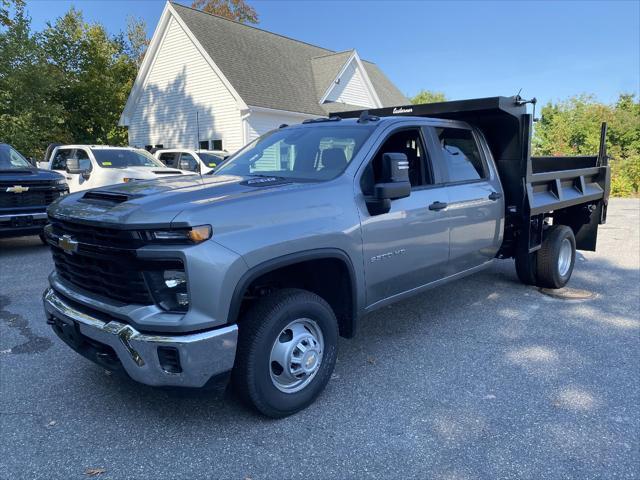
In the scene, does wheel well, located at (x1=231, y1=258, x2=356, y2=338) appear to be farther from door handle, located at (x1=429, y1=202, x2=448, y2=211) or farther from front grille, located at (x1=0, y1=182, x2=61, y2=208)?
front grille, located at (x1=0, y1=182, x2=61, y2=208)

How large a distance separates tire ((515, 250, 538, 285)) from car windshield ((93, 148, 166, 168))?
26.9ft

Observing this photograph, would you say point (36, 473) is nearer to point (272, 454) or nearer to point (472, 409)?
point (272, 454)

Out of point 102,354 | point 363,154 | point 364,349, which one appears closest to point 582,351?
point 364,349

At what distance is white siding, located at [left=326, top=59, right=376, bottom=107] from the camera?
23281 mm

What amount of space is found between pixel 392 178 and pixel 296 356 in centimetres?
138

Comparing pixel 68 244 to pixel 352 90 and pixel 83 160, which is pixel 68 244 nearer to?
pixel 83 160

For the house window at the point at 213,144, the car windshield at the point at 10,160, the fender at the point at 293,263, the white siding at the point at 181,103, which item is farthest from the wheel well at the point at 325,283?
the house window at the point at 213,144

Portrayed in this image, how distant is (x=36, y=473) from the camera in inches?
104

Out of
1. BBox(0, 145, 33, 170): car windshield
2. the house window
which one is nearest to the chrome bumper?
BBox(0, 145, 33, 170): car windshield

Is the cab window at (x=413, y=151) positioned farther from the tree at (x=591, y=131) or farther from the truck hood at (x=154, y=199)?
the tree at (x=591, y=131)

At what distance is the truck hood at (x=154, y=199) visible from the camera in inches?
106

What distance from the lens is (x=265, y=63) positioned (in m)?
21.5

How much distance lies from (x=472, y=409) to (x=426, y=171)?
2.04 meters

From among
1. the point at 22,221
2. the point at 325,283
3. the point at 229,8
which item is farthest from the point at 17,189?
the point at 229,8
